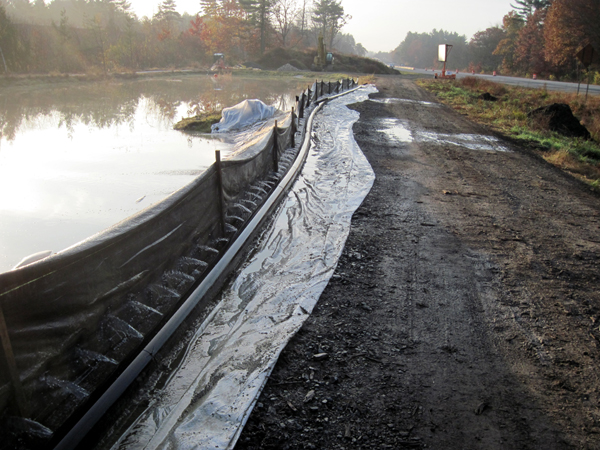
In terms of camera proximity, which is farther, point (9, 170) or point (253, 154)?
point (9, 170)

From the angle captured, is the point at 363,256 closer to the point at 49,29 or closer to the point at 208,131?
the point at 208,131

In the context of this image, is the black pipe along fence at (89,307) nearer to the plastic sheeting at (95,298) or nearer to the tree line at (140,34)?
the plastic sheeting at (95,298)

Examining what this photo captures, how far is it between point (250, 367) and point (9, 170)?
8.70 m

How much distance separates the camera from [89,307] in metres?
2.68

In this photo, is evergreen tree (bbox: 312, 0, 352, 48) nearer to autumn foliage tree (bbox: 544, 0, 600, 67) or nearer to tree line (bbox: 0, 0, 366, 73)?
tree line (bbox: 0, 0, 366, 73)

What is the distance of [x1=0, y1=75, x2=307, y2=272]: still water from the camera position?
630cm

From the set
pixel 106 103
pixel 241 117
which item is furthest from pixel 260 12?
pixel 241 117

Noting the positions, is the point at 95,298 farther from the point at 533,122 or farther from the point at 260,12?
the point at 260,12

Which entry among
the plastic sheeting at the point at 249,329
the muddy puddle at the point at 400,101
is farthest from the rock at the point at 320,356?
the muddy puddle at the point at 400,101

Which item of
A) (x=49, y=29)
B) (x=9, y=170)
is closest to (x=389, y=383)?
(x=9, y=170)

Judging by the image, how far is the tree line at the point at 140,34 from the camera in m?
33.5

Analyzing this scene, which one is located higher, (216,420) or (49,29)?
(49,29)

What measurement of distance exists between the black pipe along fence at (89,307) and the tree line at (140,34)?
109 ft

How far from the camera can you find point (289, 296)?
397cm
